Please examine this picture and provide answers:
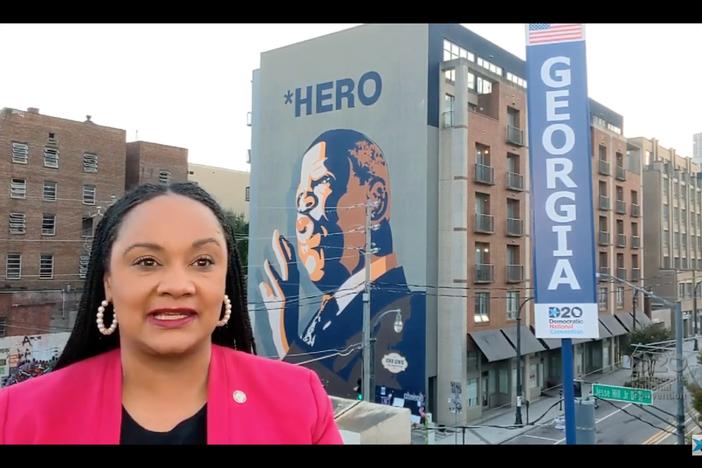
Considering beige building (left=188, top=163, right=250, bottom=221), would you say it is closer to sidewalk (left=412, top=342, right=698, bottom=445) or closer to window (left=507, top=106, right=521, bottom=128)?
window (left=507, top=106, right=521, bottom=128)

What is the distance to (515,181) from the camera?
2242cm

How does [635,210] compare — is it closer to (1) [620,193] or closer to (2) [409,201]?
(1) [620,193]

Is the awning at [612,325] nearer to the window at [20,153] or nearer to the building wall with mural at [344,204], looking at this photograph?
the building wall with mural at [344,204]

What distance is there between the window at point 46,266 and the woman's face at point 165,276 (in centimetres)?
1598

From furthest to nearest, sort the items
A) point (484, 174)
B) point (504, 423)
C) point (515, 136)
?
point (515, 136) → point (484, 174) → point (504, 423)

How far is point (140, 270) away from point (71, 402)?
551 mm

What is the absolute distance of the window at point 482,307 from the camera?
20.2 metres

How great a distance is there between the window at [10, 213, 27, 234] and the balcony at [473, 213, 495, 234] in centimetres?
1436

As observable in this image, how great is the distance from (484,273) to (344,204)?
576cm

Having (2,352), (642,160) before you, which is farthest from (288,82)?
(642,160)

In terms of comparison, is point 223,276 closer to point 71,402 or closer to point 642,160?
point 71,402

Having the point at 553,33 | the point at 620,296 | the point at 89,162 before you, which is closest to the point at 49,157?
the point at 89,162

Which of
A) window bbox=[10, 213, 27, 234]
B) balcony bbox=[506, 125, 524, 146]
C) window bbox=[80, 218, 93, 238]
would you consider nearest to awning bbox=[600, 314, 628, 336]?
balcony bbox=[506, 125, 524, 146]

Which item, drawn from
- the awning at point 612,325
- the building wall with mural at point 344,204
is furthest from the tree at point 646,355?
the building wall with mural at point 344,204
